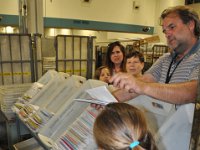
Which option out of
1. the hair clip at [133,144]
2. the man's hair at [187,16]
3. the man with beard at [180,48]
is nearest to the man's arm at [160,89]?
the man with beard at [180,48]

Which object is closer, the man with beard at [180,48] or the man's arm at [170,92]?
the man's arm at [170,92]

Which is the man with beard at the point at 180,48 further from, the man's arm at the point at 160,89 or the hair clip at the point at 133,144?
the hair clip at the point at 133,144

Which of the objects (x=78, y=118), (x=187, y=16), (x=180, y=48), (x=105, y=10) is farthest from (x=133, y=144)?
(x=105, y=10)

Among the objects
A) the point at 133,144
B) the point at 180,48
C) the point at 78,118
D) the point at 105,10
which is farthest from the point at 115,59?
the point at 105,10

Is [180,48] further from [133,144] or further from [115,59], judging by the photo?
[115,59]

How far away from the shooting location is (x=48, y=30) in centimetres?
554

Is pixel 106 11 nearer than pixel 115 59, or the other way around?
pixel 115 59

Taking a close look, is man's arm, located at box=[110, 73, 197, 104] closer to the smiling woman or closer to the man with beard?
the man with beard

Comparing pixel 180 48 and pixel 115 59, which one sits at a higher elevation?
pixel 180 48

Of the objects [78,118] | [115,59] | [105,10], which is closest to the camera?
[78,118]

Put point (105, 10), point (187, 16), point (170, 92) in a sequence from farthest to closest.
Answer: point (105, 10) → point (187, 16) → point (170, 92)

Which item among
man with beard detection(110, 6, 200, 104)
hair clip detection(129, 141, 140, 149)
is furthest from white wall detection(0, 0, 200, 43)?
hair clip detection(129, 141, 140, 149)

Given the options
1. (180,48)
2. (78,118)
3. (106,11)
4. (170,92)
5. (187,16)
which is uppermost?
(106,11)

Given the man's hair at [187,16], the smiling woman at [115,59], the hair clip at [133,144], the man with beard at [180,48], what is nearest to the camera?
the hair clip at [133,144]
